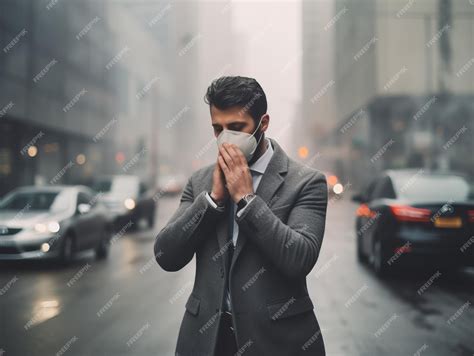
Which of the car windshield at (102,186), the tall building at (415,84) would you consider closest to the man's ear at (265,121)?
the car windshield at (102,186)

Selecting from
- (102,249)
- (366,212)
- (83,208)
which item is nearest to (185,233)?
(366,212)

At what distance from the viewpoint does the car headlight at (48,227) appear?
34.8 ft

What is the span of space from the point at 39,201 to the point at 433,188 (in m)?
7.40

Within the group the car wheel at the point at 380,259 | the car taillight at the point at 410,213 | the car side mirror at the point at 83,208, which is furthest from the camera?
the car side mirror at the point at 83,208

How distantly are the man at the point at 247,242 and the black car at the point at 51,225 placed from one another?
28.7 feet

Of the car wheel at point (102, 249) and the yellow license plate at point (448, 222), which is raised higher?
the yellow license plate at point (448, 222)

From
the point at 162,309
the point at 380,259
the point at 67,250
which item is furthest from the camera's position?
the point at 67,250

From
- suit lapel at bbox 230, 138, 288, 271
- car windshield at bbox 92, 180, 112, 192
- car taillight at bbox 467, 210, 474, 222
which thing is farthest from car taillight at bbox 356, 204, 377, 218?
car windshield at bbox 92, 180, 112, 192

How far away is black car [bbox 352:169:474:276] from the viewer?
334 inches

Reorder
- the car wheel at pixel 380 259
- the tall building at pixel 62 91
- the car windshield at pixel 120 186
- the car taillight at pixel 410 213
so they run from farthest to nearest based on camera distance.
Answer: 1. the tall building at pixel 62 91
2. the car windshield at pixel 120 186
3. the car wheel at pixel 380 259
4. the car taillight at pixel 410 213

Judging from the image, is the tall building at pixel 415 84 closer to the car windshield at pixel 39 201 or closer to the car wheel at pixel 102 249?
the car wheel at pixel 102 249

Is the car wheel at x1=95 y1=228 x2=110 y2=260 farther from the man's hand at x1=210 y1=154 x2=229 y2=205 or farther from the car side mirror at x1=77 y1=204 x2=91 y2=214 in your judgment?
the man's hand at x1=210 y1=154 x2=229 y2=205

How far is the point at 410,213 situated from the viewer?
28.6ft

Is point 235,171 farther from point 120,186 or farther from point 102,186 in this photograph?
point 102,186
